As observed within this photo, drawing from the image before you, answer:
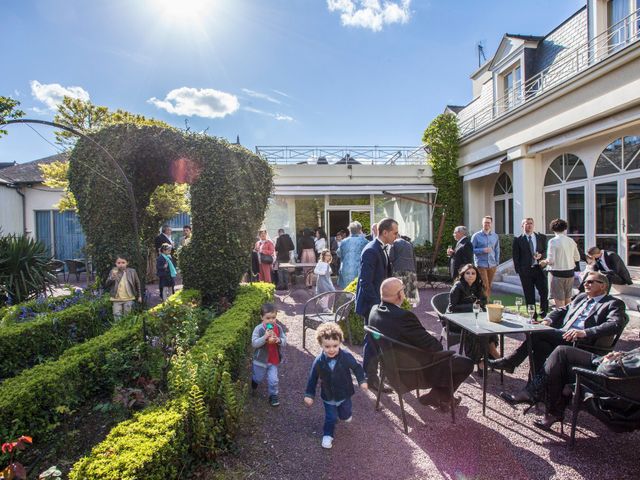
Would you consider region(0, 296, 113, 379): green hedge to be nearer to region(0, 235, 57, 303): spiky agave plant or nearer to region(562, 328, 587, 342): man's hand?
region(0, 235, 57, 303): spiky agave plant

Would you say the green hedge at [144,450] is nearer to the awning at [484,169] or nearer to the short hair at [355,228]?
the short hair at [355,228]

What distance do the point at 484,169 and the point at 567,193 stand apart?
3.17m

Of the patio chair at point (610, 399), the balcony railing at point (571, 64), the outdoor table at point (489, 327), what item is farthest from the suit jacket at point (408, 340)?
the balcony railing at point (571, 64)

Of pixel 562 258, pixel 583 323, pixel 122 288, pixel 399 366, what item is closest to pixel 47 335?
pixel 122 288

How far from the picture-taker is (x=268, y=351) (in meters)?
3.67

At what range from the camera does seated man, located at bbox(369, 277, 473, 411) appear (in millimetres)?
3062

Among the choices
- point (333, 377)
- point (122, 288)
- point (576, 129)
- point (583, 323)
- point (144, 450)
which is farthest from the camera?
point (576, 129)

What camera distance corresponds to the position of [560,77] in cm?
1002

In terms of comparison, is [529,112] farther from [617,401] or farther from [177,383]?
[177,383]

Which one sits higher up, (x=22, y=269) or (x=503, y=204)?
(x=503, y=204)

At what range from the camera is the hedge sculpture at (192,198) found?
679 centimetres

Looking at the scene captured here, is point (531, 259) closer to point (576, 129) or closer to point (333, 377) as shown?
point (576, 129)

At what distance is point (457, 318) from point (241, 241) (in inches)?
172

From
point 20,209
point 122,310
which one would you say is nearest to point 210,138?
point 122,310
